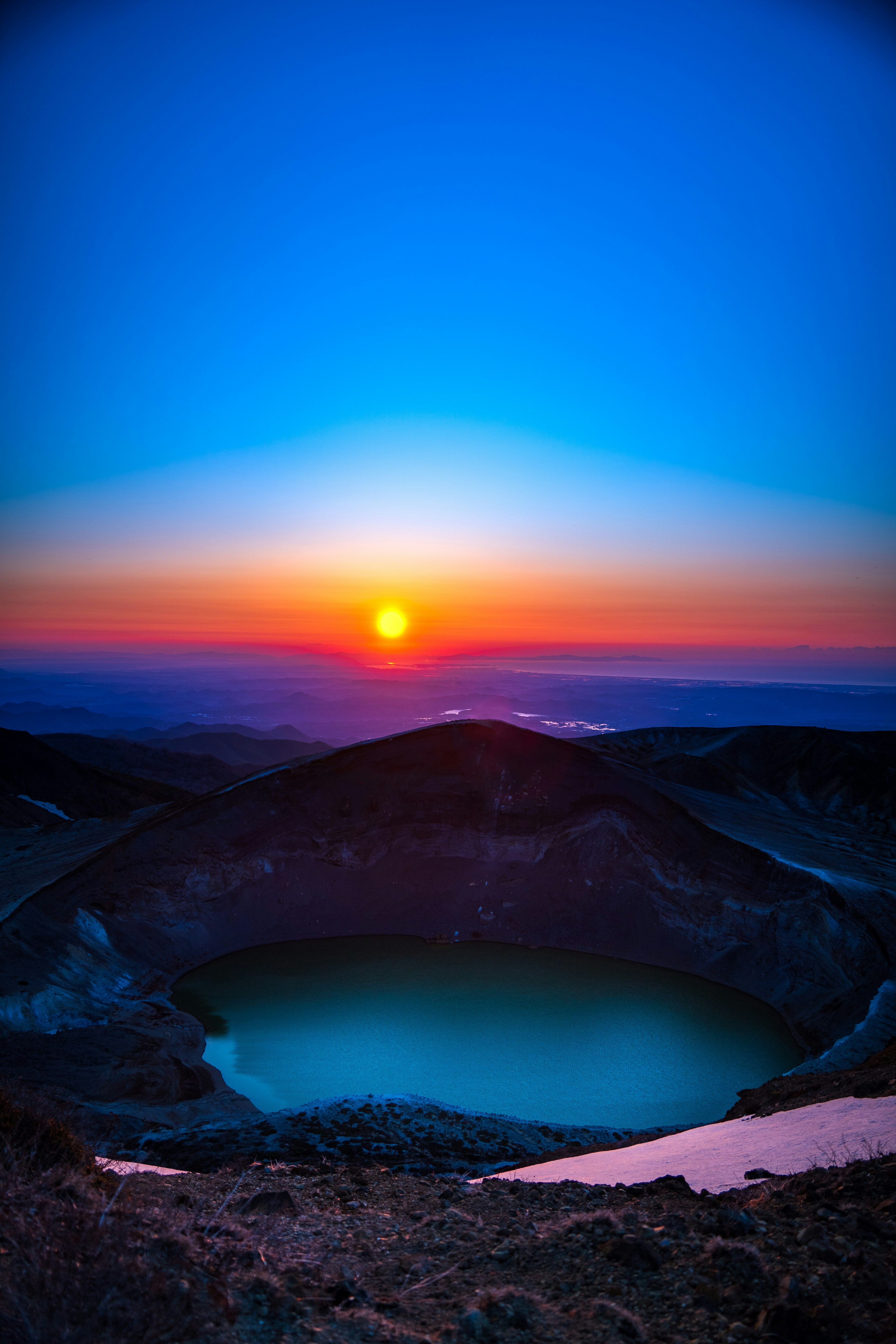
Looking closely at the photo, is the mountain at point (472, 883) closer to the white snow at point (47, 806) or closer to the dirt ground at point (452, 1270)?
the dirt ground at point (452, 1270)

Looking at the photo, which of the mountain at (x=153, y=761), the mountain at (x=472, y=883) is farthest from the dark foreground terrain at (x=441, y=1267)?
the mountain at (x=153, y=761)

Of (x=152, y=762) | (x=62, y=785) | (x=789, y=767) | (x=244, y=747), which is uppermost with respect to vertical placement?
(x=789, y=767)

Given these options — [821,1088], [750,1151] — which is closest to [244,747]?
[821,1088]

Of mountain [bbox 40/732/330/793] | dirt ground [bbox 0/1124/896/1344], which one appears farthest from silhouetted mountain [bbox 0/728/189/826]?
dirt ground [bbox 0/1124/896/1344]

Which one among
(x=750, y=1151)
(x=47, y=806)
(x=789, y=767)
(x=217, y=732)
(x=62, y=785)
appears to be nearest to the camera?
(x=750, y=1151)

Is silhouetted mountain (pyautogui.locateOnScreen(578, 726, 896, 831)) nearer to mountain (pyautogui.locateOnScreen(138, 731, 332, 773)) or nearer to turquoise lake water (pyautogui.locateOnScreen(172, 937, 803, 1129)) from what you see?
turquoise lake water (pyautogui.locateOnScreen(172, 937, 803, 1129))

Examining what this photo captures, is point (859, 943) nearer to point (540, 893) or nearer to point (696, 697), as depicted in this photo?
point (540, 893)

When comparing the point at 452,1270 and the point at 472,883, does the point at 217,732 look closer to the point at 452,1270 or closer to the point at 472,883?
the point at 472,883
